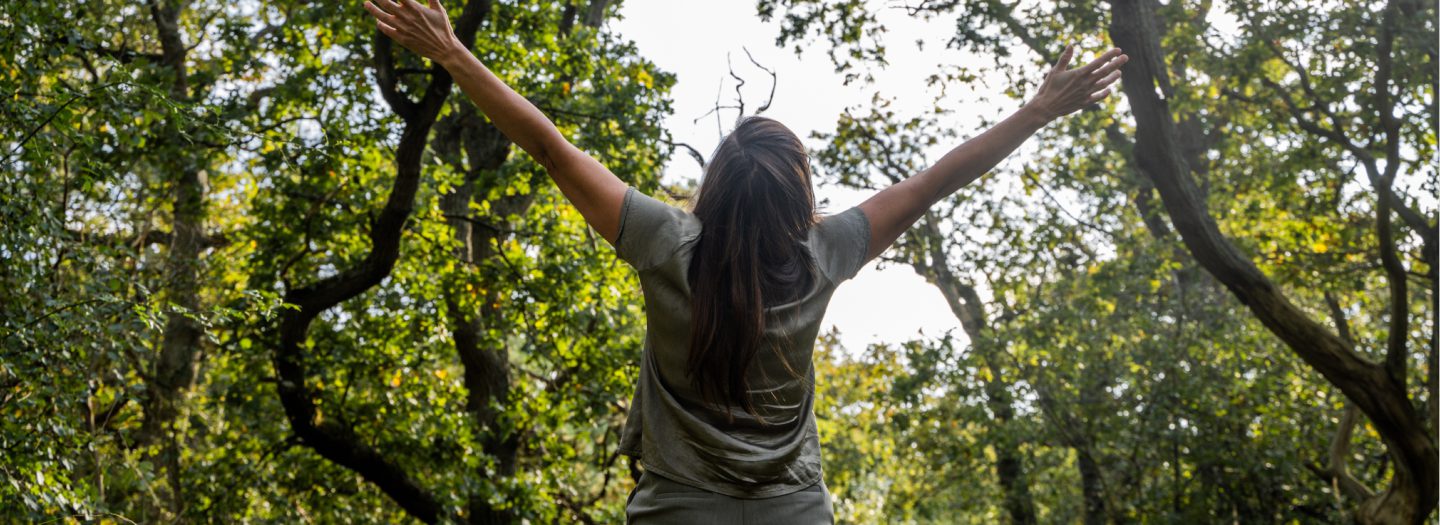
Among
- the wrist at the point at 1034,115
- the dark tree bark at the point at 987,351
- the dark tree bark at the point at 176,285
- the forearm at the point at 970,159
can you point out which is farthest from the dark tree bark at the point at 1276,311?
the dark tree bark at the point at 176,285

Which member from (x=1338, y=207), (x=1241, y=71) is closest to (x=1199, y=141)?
(x=1338, y=207)

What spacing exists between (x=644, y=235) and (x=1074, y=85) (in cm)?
101

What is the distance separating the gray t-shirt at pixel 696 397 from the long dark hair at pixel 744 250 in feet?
0.09

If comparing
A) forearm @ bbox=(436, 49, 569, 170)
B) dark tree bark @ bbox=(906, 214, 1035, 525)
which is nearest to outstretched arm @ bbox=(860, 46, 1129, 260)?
forearm @ bbox=(436, 49, 569, 170)

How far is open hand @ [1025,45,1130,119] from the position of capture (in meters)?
2.31

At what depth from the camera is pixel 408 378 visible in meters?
10.1

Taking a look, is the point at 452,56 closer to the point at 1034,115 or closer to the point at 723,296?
the point at 723,296

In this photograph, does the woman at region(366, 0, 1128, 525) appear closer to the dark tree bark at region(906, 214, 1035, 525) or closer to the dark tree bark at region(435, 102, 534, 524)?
the dark tree bark at region(435, 102, 534, 524)

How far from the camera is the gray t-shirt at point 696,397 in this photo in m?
1.83

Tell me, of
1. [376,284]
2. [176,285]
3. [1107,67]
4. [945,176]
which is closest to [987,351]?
[376,284]

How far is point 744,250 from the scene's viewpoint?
1.92 meters

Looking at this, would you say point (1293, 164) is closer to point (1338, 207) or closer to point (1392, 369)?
point (1338, 207)

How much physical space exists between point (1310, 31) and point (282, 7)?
877 cm

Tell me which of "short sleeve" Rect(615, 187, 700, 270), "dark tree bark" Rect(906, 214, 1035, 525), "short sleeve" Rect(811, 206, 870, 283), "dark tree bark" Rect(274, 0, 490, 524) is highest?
"dark tree bark" Rect(906, 214, 1035, 525)
